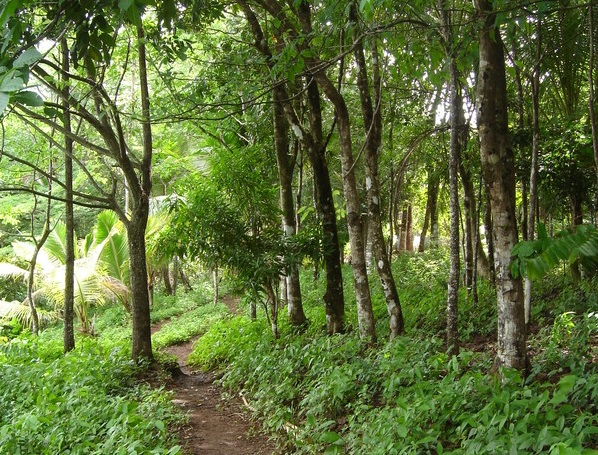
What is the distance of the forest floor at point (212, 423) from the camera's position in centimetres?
607

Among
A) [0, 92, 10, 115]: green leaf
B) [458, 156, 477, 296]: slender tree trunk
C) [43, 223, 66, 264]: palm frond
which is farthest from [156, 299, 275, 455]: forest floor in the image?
[43, 223, 66, 264]: palm frond

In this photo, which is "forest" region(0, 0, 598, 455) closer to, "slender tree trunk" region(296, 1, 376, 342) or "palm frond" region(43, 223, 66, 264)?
"slender tree trunk" region(296, 1, 376, 342)

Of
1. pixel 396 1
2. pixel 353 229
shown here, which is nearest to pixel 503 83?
pixel 396 1

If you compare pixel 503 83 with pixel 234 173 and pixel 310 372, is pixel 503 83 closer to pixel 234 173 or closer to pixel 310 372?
pixel 310 372

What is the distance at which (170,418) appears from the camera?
6.30 m

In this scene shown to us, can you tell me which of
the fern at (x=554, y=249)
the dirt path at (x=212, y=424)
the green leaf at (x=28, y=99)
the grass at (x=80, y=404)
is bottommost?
the dirt path at (x=212, y=424)

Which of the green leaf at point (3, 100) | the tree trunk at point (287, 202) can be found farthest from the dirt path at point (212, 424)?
the green leaf at point (3, 100)

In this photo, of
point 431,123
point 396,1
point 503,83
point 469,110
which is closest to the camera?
point 503,83

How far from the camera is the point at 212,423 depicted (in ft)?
22.8

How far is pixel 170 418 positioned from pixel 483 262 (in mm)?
8752

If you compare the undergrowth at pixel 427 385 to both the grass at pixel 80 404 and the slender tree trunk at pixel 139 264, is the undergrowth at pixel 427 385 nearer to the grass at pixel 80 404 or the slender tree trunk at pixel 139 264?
the grass at pixel 80 404

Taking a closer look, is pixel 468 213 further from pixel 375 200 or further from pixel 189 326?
pixel 189 326

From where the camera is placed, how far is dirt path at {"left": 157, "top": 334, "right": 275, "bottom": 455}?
606 cm

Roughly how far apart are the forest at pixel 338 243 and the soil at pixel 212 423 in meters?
0.06
